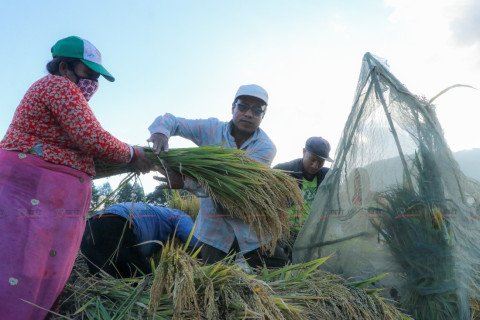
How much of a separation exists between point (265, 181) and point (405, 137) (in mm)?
863

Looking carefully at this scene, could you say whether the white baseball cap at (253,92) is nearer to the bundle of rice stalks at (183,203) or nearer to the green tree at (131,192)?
the green tree at (131,192)

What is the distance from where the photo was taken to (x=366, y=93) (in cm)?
258

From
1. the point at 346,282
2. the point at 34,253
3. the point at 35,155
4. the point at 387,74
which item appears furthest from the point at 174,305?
the point at 387,74

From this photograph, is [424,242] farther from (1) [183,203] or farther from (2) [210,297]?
(1) [183,203]

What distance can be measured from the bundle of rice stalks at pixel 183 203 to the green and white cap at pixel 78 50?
2.40 meters

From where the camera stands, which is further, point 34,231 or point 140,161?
point 140,161

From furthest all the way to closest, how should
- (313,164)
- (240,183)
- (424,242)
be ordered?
1. (313,164)
2. (240,183)
3. (424,242)

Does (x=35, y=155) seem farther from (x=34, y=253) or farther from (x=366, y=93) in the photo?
(x=366, y=93)

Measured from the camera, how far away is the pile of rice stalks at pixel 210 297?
57.2 inches

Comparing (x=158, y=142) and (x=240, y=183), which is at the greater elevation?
(x=158, y=142)

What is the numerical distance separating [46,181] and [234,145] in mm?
1410

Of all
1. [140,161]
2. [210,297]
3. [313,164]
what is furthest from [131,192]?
[313,164]

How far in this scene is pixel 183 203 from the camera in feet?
13.9

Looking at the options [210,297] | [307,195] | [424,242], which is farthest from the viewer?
[307,195]
